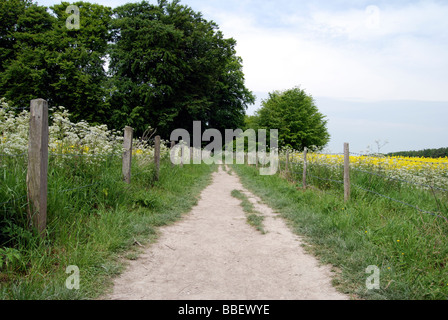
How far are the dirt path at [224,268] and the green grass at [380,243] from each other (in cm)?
30

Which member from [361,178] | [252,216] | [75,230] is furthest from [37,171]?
[361,178]

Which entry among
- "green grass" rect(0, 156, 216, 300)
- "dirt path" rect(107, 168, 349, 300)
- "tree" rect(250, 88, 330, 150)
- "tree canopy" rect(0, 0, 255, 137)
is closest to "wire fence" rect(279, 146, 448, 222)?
"dirt path" rect(107, 168, 349, 300)

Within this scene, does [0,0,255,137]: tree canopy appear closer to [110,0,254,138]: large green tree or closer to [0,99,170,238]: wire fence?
[110,0,254,138]: large green tree

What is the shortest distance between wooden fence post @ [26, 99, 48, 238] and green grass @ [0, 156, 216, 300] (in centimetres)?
11

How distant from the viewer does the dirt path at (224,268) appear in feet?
9.60

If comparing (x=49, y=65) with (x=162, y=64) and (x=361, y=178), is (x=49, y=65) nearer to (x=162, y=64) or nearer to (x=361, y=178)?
(x=162, y=64)

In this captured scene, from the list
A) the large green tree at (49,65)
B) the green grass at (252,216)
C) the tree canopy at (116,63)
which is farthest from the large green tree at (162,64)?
the green grass at (252,216)

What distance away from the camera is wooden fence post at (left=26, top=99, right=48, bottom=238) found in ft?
11.4

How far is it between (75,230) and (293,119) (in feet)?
100
